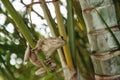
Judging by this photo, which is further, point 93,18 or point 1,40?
point 1,40

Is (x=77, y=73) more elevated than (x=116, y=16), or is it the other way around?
(x=116, y=16)

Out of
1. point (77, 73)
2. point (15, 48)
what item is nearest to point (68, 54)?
point (77, 73)

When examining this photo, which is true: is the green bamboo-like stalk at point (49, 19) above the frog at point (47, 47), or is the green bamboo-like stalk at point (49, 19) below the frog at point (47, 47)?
above

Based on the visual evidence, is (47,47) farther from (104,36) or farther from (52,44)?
(104,36)

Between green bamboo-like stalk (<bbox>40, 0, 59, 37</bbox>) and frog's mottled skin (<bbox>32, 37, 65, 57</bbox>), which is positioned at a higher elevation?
green bamboo-like stalk (<bbox>40, 0, 59, 37</bbox>)

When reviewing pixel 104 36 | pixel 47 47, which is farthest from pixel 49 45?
pixel 104 36

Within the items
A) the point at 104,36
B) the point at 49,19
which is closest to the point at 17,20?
the point at 49,19

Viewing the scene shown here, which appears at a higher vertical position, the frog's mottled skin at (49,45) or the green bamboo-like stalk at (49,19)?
the green bamboo-like stalk at (49,19)

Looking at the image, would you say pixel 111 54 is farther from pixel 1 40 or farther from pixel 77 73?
pixel 1 40
